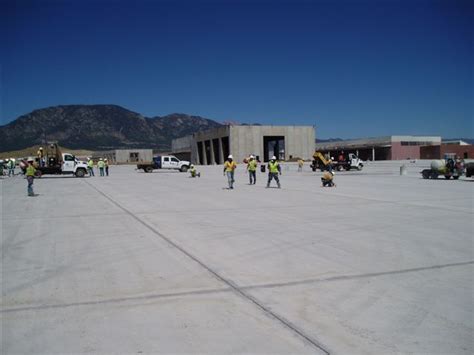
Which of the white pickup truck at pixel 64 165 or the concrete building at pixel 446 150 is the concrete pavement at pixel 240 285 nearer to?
the white pickup truck at pixel 64 165

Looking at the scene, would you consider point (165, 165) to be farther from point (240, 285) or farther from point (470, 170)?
point (240, 285)

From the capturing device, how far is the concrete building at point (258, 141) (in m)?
85.7

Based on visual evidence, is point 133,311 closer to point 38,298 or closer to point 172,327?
point 172,327

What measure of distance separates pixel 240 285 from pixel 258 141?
81.5 metres

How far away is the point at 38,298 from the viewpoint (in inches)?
230

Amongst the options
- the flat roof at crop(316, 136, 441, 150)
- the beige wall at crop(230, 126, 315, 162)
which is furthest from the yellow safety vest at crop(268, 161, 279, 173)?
the flat roof at crop(316, 136, 441, 150)

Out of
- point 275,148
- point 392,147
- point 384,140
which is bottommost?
point 392,147

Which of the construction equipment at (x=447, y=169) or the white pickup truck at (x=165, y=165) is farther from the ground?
the white pickup truck at (x=165, y=165)

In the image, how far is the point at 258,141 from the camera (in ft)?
286

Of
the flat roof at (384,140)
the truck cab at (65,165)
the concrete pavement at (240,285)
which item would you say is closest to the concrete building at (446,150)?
the flat roof at (384,140)

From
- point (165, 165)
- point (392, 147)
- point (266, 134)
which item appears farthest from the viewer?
point (392, 147)

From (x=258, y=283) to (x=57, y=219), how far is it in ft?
28.4

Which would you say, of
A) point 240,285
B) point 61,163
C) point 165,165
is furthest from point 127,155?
point 240,285

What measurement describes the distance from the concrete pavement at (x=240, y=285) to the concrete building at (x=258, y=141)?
70.2 metres
